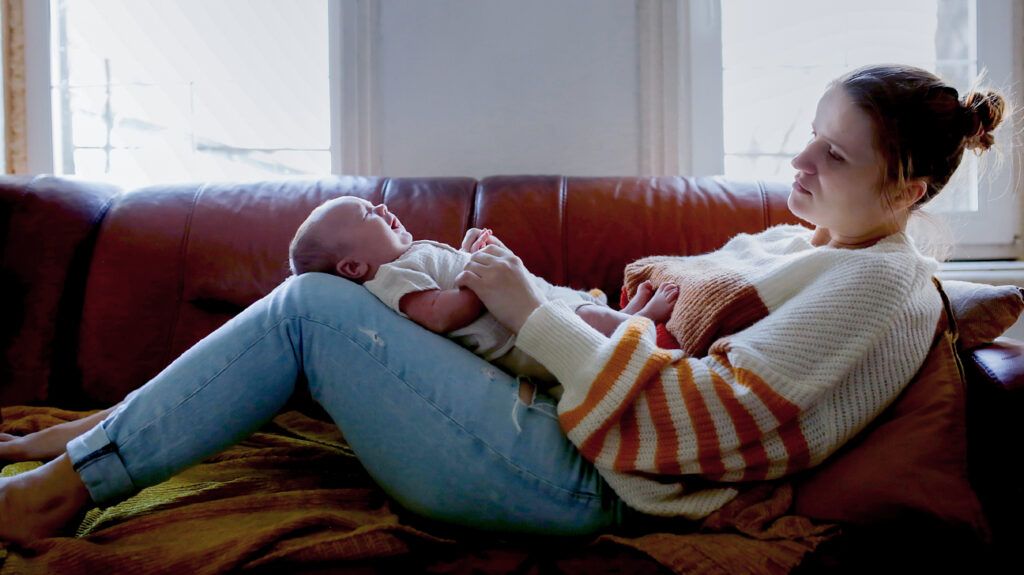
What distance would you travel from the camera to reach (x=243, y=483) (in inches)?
45.2

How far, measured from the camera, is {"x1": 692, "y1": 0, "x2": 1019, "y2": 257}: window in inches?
83.4

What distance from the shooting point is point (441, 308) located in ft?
3.42

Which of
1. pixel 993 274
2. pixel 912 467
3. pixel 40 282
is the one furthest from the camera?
pixel 993 274

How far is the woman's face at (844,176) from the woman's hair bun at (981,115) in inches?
5.6

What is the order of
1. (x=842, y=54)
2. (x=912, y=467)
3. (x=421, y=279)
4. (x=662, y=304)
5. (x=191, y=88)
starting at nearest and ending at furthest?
(x=912, y=467)
(x=421, y=279)
(x=662, y=304)
(x=842, y=54)
(x=191, y=88)

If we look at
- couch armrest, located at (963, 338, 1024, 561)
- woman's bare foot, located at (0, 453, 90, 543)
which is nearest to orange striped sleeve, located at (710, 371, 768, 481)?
couch armrest, located at (963, 338, 1024, 561)

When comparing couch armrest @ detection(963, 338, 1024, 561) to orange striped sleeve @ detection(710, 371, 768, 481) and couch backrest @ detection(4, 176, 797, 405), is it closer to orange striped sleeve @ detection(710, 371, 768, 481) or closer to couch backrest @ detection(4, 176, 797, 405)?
orange striped sleeve @ detection(710, 371, 768, 481)

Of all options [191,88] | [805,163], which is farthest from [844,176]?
[191,88]

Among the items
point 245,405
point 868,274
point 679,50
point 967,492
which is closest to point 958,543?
point 967,492

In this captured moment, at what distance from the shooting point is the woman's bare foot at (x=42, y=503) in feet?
2.96

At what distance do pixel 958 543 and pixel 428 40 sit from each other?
1805 millimetres

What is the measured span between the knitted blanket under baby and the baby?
0.28 m

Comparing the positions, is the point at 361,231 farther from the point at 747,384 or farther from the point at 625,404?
the point at 747,384

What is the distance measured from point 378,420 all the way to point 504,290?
0.26 meters
